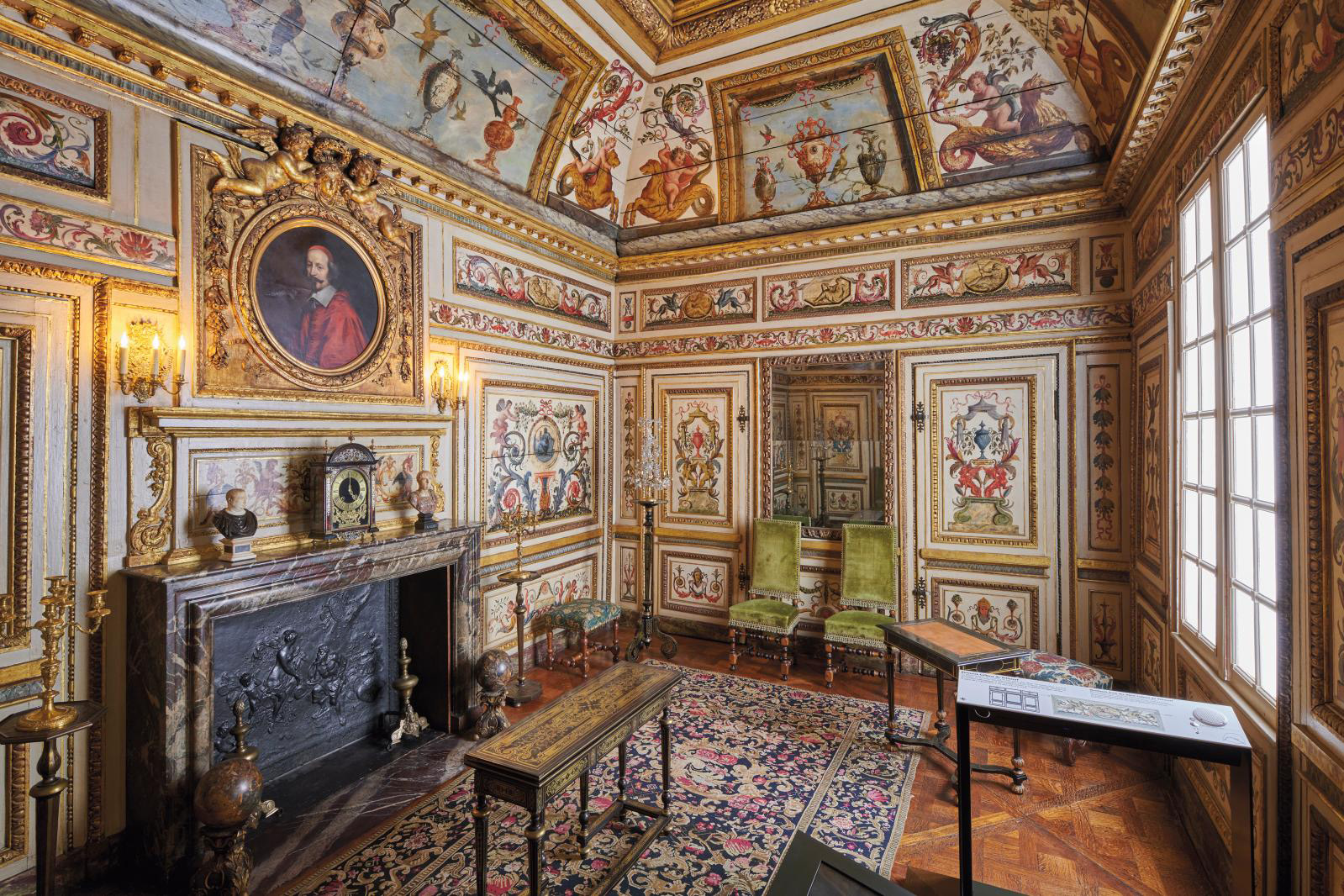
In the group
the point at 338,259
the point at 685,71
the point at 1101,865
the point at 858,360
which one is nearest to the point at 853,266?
the point at 858,360

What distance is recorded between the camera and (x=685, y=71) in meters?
5.73

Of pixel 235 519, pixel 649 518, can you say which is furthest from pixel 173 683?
pixel 649 518

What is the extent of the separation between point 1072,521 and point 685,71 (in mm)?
5601

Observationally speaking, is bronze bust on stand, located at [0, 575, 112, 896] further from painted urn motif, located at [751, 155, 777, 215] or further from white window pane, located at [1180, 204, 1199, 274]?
painted urn motif, located at [751, 155, 777, 215]

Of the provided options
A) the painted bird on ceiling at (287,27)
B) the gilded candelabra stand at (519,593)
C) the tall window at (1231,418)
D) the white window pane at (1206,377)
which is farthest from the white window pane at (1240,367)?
the painted bird on ceiling at (287,27)

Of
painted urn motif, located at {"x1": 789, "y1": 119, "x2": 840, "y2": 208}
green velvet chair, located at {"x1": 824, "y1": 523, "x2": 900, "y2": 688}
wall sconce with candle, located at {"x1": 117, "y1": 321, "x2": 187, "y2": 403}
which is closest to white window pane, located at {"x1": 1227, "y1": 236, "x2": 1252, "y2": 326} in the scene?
green velvet chair, located at {"x1": 824, "y1": 523, "x2": 900, "y2": 688}

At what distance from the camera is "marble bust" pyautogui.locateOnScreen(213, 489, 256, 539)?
3.41m

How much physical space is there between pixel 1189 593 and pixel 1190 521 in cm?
45

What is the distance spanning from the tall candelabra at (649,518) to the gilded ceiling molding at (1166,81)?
4.74 metres

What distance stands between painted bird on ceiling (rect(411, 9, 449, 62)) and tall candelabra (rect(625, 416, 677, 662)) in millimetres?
3947

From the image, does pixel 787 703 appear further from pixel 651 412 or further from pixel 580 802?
pixel 651 412

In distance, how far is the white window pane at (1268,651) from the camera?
100.0 inches

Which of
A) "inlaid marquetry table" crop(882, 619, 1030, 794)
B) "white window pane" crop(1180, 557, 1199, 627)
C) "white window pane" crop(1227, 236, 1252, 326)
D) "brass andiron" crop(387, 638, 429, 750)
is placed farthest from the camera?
"brass andiron" crop(387, 638, 429, 750)

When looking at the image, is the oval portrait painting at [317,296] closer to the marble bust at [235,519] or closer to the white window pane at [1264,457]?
the marble bust at [235,519]
